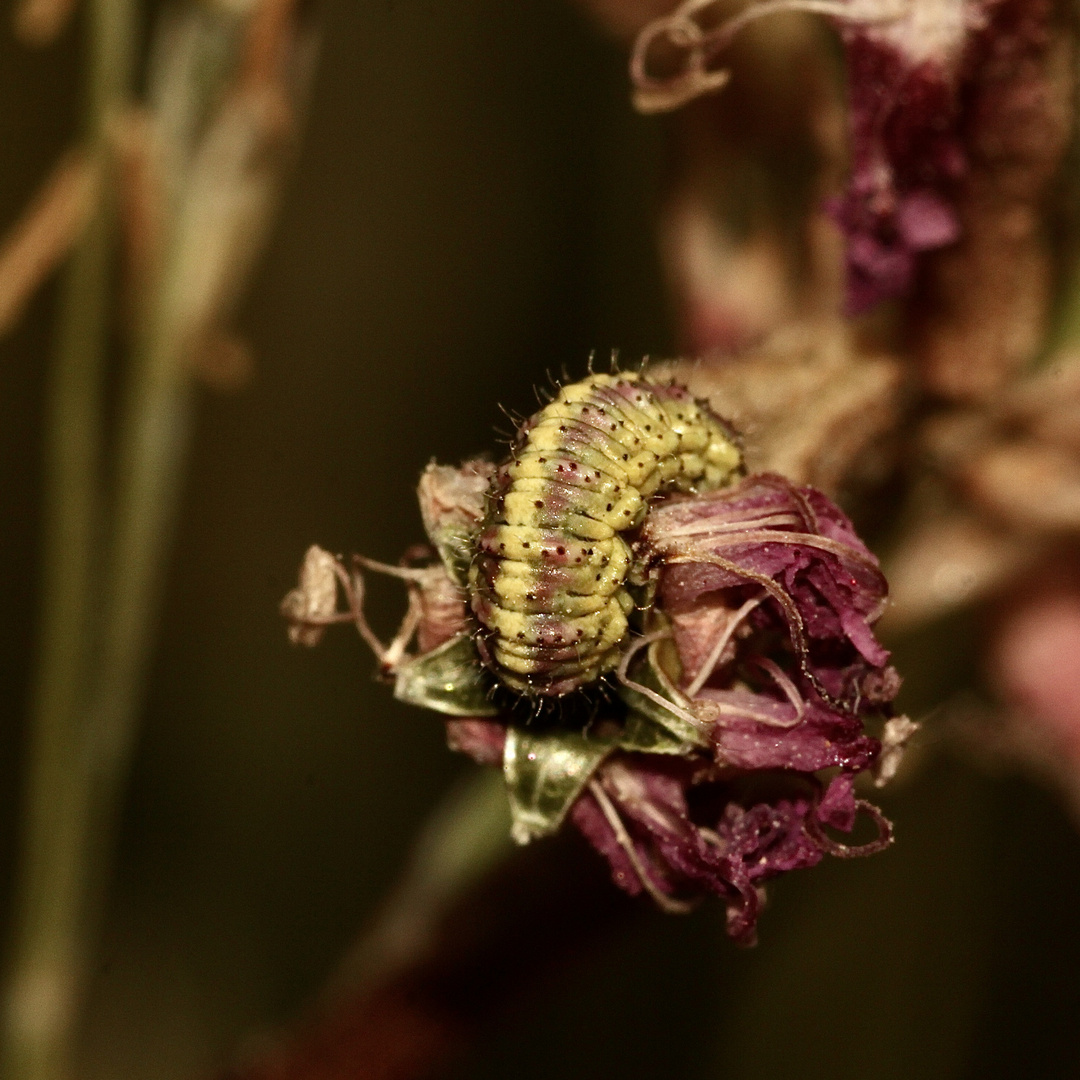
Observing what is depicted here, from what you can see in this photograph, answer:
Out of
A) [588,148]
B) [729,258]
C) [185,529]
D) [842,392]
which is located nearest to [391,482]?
[185,529]

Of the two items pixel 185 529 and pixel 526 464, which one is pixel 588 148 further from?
pixel 526 464

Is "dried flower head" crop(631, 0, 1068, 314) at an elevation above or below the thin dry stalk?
below

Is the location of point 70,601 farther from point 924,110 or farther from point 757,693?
point 924,110

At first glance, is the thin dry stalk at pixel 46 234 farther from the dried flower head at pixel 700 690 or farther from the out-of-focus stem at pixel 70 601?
the dried flower head at pixel 700 690

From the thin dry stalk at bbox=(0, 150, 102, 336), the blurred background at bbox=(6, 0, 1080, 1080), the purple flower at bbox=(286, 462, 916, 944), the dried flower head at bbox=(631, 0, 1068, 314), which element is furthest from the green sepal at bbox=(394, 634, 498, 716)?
the blurred background at bbox=(6, 0, 1080, 1080)

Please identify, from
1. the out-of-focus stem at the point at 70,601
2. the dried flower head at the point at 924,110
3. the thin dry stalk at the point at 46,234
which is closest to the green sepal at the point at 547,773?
the dried flower head at the point at 924,110

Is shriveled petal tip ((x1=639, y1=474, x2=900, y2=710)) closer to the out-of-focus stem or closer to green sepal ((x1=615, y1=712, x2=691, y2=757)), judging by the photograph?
green sepal ((x1=615, y1=712, x2=691, y2=757))
